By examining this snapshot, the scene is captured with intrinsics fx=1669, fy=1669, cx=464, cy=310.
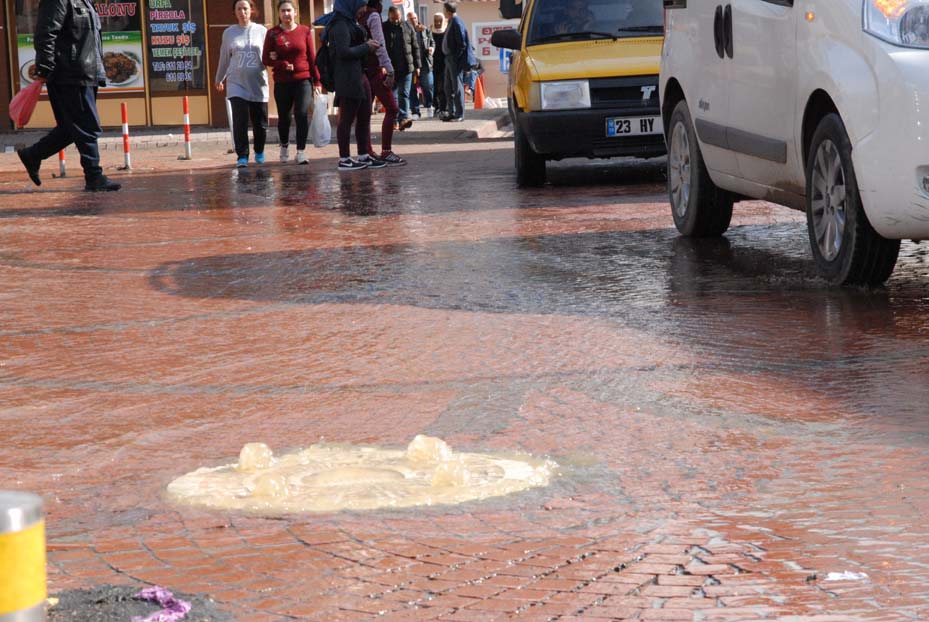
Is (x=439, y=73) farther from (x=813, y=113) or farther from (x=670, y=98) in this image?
(x=813, y=113)

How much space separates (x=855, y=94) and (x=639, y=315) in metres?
1.36

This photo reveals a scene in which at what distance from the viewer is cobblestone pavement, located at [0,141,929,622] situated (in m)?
3.77

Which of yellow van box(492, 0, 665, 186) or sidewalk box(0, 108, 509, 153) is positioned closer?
yellow van box(492, 0, 665, 186)

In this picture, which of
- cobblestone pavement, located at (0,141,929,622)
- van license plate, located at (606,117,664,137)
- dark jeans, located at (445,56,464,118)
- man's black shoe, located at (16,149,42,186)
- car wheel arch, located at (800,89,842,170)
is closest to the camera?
cobblestone pavement, located at (0,141,929,622)

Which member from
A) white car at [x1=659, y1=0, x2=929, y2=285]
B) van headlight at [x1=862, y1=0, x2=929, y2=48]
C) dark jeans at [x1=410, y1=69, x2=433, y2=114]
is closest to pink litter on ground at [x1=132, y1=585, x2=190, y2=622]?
white car at [x1=659, y1=0, x2=929, y2=285]

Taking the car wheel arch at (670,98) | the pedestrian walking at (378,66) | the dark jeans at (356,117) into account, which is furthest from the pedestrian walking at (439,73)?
the car wheel arch at (670,98)

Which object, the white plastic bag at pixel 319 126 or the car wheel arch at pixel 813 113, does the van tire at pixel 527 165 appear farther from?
the car wheel arch at pixel 813 113

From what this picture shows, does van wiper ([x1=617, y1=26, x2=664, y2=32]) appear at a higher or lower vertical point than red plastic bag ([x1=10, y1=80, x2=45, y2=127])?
higher

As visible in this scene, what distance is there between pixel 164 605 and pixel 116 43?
25486 millimetres

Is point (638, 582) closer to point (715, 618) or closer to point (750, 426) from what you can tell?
point (715, 618)

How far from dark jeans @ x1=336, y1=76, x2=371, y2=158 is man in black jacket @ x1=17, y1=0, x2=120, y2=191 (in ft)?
8.68

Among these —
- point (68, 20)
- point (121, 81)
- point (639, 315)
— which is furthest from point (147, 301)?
point (121, 81)

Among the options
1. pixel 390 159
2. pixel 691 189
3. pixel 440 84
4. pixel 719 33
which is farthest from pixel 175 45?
pixel 719 33

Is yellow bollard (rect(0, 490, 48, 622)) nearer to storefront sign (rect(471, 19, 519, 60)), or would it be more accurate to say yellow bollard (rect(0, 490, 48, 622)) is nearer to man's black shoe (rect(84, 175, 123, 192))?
man's black shoe (rect(84, 175, 123, 192))
